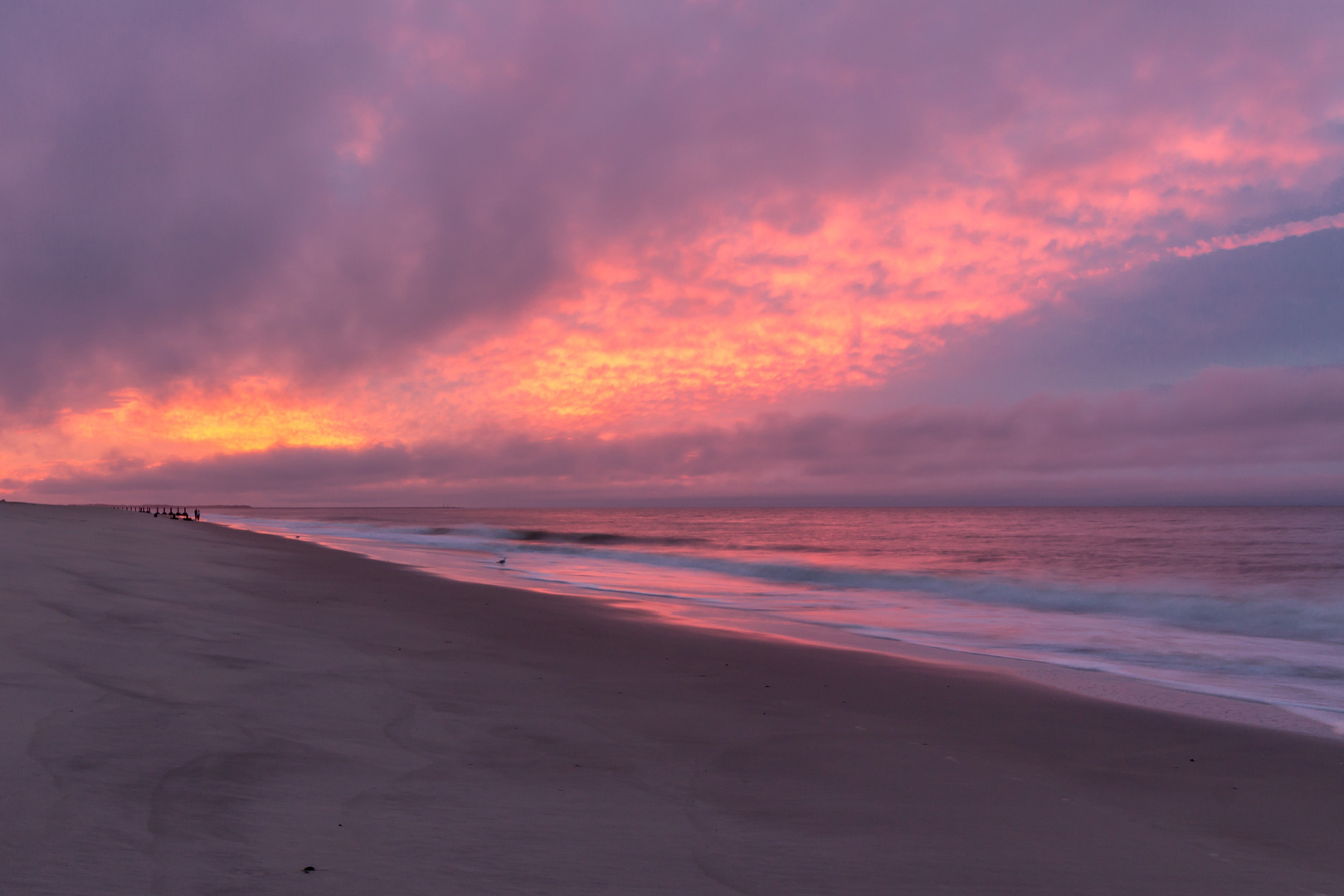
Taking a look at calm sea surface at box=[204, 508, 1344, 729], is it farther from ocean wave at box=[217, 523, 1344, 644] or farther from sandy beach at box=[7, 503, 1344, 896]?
sandy beach at box=[7, 503, 1344, 896]

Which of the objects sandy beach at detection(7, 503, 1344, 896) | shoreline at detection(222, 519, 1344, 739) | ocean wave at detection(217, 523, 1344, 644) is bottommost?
ocean wave at detection(217, 523, 1344, 644)

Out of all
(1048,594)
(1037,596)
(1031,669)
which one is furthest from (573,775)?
(1048,594)

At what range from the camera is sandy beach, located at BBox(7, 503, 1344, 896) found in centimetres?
300

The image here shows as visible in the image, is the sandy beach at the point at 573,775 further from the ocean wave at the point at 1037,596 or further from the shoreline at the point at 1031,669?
the ocean wave at the point at 1037,596

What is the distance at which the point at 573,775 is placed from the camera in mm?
4387

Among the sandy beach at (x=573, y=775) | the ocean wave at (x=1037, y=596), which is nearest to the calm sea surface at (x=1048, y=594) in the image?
the ocean wave at (x=1037, y=596)

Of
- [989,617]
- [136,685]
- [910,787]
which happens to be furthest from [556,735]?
[989,617]

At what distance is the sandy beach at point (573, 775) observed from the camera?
300cm

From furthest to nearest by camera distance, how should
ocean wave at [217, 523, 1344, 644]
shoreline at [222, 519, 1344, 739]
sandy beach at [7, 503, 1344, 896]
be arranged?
1. ocean wave at [217, 523, 1344, 644]
2. shoreline at [222, 519, 1344, 739]
3. sandy beach at [7, 503, 1344, 896]

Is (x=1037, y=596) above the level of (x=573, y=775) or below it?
below

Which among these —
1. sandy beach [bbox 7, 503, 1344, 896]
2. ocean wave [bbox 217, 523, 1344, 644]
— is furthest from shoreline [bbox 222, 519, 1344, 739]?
ocean wave [bbox 217, 523, 1344, 644]

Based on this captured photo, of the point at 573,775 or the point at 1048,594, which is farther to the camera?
the point at 1048,594

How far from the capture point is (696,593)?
67.6ft

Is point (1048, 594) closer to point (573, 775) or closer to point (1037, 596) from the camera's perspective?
point (1037, 596)
